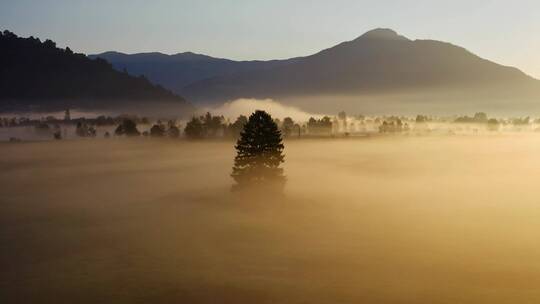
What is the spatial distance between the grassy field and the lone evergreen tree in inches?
132

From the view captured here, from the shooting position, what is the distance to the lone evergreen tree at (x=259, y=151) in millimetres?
103875

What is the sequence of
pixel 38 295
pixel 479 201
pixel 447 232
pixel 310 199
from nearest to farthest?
pixel 38 295, pixel 447 232, pixel 310 199, pixel 479 201

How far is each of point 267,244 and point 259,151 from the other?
28.8 metres

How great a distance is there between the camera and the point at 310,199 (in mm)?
120375

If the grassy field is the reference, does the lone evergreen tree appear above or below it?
above

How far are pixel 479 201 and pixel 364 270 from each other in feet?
248

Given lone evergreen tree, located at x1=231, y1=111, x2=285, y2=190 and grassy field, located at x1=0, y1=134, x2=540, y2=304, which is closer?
grassy field, located at x1=0, y1=134, x2=540, y2=304

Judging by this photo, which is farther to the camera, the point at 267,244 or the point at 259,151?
the point at 259,151

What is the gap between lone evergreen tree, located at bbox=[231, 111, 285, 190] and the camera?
104 metres

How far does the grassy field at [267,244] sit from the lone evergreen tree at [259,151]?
3.36 metres

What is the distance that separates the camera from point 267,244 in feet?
257

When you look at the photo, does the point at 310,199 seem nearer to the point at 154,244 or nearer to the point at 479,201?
the point at 479,201

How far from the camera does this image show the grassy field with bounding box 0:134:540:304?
57.5 metres

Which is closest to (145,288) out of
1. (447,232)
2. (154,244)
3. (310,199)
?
(154,244)
